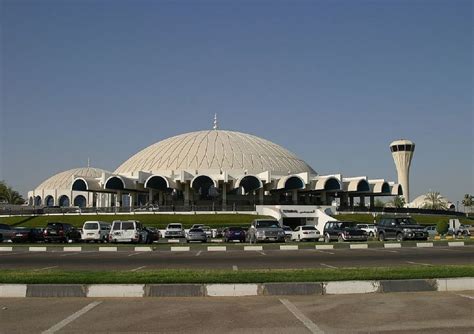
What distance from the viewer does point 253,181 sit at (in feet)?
267

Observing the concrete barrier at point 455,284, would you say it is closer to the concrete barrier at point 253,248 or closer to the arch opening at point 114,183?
the concrete barrier at point 253,248

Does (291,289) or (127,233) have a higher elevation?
(127,233)

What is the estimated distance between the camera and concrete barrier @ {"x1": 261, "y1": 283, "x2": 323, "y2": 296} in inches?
439

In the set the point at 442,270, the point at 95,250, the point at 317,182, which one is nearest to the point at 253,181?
the point at 317,182

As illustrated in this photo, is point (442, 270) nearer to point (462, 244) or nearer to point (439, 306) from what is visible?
point (439, 306)

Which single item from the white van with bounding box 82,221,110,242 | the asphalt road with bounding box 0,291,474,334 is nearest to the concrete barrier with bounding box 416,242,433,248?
the asphalt road with bounding box 0,291,474,334

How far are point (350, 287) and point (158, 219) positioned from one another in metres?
53.7

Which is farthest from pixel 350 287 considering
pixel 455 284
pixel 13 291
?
pixel 13 291

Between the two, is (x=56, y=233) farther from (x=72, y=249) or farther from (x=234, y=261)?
(x=234, y=261)

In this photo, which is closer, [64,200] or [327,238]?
[327,238]

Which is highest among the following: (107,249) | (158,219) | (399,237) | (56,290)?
(158,219)

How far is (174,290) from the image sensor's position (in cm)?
1108

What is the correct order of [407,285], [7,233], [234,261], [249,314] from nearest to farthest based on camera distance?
[249,314]
[407,285]
[234,261]
[7,233]

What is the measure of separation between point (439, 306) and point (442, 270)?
4169 millimetres
